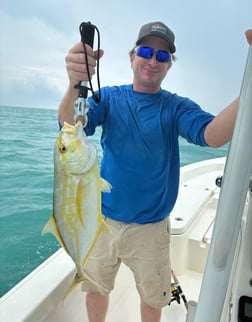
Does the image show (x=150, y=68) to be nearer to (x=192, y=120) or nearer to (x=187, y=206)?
(x=192, y=120)

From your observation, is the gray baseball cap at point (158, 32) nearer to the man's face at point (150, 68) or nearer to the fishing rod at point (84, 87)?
the man's face at point (150, 68)

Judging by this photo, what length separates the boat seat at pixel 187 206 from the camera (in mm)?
2086

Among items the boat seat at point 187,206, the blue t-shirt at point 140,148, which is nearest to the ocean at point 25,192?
the boat seat at point 187,206

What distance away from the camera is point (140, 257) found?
4.47 feet

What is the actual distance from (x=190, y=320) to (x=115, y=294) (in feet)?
4.36

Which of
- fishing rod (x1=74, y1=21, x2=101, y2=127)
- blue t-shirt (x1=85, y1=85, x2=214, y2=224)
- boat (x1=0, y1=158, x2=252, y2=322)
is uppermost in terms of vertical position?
fishing rod (x1=74, y1=21, x2=101, y2=127)

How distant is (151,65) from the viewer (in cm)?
126

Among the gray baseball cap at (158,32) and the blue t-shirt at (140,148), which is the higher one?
the gray baseball cap at (158,32)

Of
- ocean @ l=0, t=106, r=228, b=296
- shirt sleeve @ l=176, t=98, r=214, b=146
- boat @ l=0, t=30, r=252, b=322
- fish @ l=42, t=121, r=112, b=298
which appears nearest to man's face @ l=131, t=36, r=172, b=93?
shirt sleeve @ l=176, t=98, r=214, b=146

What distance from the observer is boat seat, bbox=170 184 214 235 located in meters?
2.09

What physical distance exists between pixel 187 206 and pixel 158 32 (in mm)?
1437

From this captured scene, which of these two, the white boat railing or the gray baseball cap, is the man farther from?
the white boat railing

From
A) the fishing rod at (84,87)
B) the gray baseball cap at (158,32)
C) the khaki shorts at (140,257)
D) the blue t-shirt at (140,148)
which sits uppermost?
the gray baseball cap at (158,32)

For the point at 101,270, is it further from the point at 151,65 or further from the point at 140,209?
the point at 151,65
